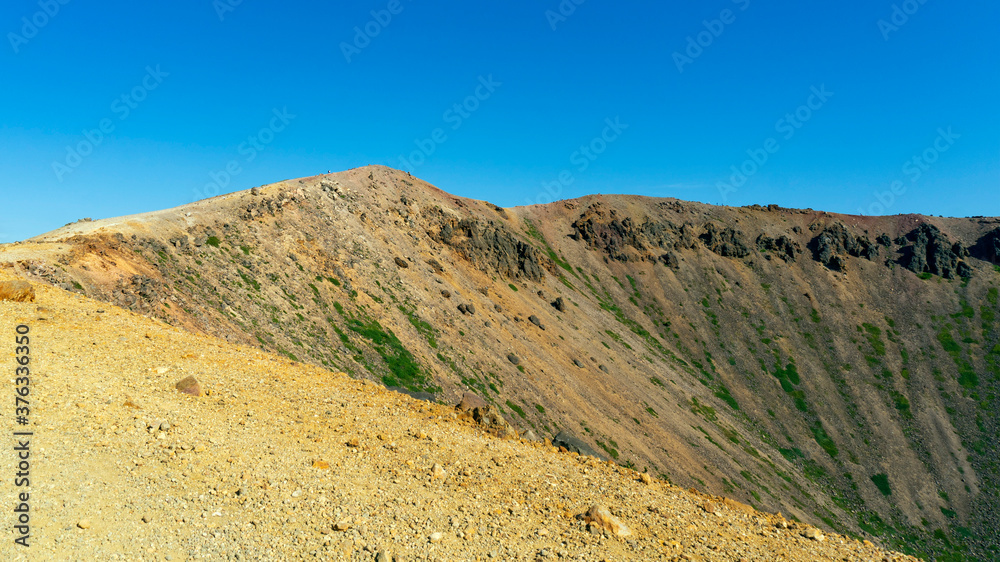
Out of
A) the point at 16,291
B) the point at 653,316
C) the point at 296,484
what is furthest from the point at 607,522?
the point at 653,316

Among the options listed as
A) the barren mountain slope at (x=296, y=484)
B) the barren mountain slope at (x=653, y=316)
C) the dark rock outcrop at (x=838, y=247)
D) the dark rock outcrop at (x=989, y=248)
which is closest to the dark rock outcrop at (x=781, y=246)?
the barren mountain slope at (x=653, y=316)

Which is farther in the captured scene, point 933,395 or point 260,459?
point 933,395

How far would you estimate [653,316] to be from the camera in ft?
359

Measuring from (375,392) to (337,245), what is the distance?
1949 inches

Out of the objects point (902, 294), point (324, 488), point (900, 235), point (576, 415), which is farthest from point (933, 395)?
point (324, 488)

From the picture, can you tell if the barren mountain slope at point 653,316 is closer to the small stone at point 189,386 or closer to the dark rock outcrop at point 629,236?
the dark rock outcrop at point 629,236

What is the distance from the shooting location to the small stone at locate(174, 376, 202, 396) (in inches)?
709

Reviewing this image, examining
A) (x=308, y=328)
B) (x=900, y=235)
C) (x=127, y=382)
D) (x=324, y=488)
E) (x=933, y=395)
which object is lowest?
(x=933, y=395)

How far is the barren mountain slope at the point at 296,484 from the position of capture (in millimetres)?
11492

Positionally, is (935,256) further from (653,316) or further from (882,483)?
(653,316)

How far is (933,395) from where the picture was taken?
315ft

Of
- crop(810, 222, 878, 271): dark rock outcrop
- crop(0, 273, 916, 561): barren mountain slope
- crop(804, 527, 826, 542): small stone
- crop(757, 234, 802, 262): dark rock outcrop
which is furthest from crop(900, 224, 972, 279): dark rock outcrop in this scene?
crop(0, 273, 916, 561): barren mountain slope

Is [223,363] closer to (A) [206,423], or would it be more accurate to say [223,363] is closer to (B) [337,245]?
(A) [206,423]

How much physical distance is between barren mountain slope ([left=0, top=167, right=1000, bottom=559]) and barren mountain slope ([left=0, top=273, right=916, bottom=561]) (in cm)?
2179
